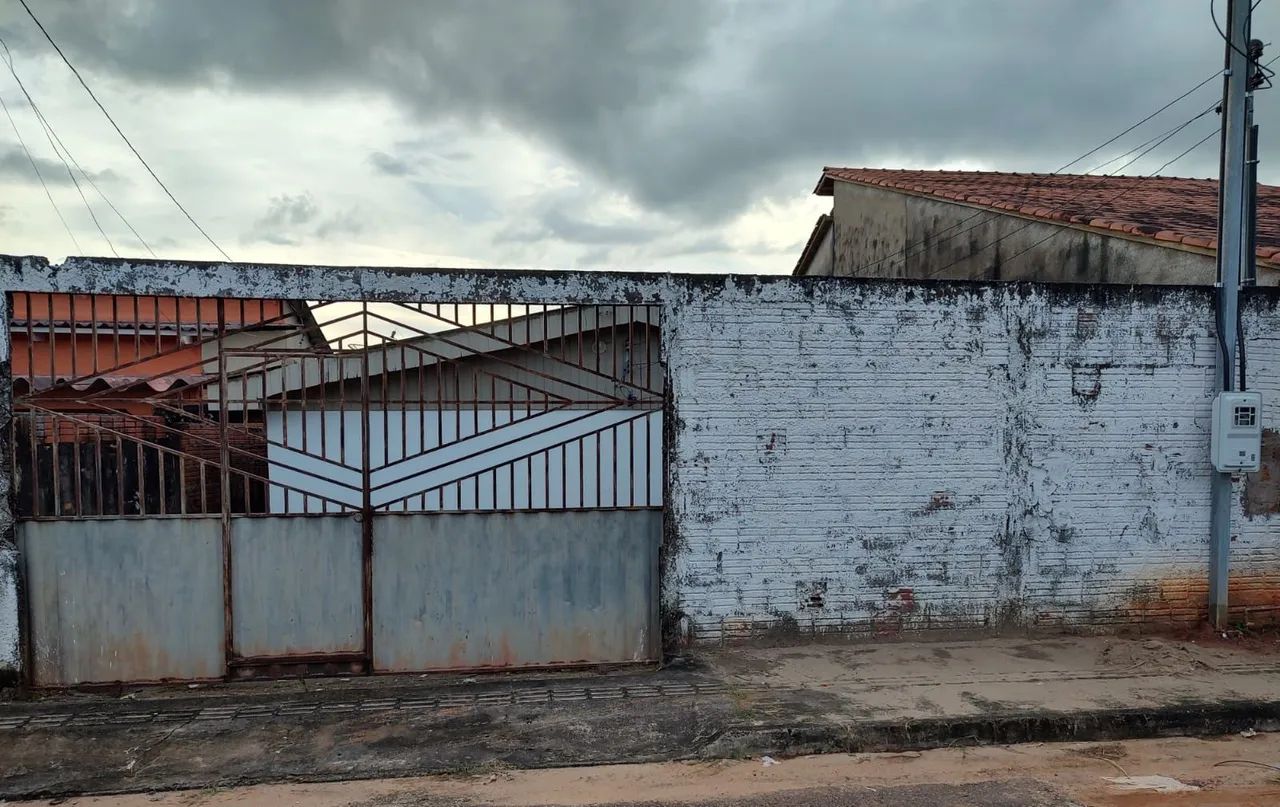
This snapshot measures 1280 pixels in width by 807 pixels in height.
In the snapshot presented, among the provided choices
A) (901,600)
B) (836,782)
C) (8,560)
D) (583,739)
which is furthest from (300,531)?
(901,600)

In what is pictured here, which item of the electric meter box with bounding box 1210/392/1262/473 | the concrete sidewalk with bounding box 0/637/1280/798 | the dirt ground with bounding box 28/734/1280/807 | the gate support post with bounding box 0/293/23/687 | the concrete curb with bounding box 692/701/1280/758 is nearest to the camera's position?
the dirt ground with bounding box 28/734/1280/807

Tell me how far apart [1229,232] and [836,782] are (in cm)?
488

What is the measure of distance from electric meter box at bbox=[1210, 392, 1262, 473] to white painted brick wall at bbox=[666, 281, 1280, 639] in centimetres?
22

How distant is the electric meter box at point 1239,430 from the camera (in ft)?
18.6

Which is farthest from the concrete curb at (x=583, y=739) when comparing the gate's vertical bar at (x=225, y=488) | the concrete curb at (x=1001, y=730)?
the gate's vertical bar at (x=225, y=488)

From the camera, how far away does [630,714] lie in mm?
4648

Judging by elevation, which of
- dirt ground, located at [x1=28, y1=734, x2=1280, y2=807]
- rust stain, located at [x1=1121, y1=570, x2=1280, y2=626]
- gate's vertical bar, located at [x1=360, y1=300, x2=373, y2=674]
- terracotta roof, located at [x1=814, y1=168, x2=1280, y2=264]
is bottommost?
dirt ground, located at [x1=28, y1=734, x2=1280, y2=807]

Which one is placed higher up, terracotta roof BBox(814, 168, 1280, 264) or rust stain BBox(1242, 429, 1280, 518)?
terracotta roof BBox(814, 168, 1280, 264)

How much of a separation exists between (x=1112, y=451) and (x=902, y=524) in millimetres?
1666

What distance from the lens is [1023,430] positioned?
5805mm

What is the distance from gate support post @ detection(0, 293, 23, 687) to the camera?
16.0 ft

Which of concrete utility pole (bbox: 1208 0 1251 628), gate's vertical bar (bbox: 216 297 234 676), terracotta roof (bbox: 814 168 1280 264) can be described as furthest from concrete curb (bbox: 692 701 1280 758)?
terracotta roof (bbox: 814 168 1280 264)

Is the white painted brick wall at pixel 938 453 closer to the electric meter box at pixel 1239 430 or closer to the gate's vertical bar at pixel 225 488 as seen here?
the electric meter box at pixel 1239 430

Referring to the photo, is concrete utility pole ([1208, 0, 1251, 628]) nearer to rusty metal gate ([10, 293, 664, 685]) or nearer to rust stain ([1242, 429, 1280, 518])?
rust stain ([1242, 429, 1280, 518])
